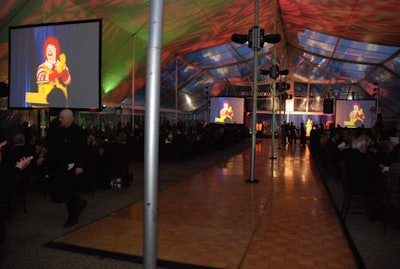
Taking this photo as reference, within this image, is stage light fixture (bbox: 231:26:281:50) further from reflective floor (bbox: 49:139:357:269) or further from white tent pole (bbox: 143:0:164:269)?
white tent pole (bbox: 143:0:164:269)

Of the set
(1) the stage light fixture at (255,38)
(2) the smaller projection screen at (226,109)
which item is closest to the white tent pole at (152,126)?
(1) the stage light fixture at (255,38)

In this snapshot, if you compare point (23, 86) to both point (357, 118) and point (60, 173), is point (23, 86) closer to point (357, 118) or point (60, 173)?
point (60, 173)

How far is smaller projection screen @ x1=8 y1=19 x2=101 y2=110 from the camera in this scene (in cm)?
657

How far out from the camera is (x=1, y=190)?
2580 mm

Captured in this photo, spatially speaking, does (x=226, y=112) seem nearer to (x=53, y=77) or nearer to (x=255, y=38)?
(x=255, y=38)

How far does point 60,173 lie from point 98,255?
3.89 feet

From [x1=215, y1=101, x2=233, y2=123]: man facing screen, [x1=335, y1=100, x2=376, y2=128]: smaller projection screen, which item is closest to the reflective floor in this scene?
[x1=215, y1=101, x2=233, y2=123]: man facing screen

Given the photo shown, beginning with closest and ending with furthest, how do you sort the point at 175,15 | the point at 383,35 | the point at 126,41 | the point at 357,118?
1. the point at 175,15
2. the point at 126,41
3. the point at 383,35
4. the point at 357,118

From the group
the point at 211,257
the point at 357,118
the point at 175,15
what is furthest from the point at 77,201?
the point at 357,118

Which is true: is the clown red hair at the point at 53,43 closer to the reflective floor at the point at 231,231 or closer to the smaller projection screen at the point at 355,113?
the reflective floor at the point at 231,231

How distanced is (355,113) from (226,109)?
8.13m

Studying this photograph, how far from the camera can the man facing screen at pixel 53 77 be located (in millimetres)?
6793

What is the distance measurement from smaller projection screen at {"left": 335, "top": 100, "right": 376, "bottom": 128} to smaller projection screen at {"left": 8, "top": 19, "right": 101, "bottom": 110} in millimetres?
19689

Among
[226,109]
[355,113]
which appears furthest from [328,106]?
[226,109]
